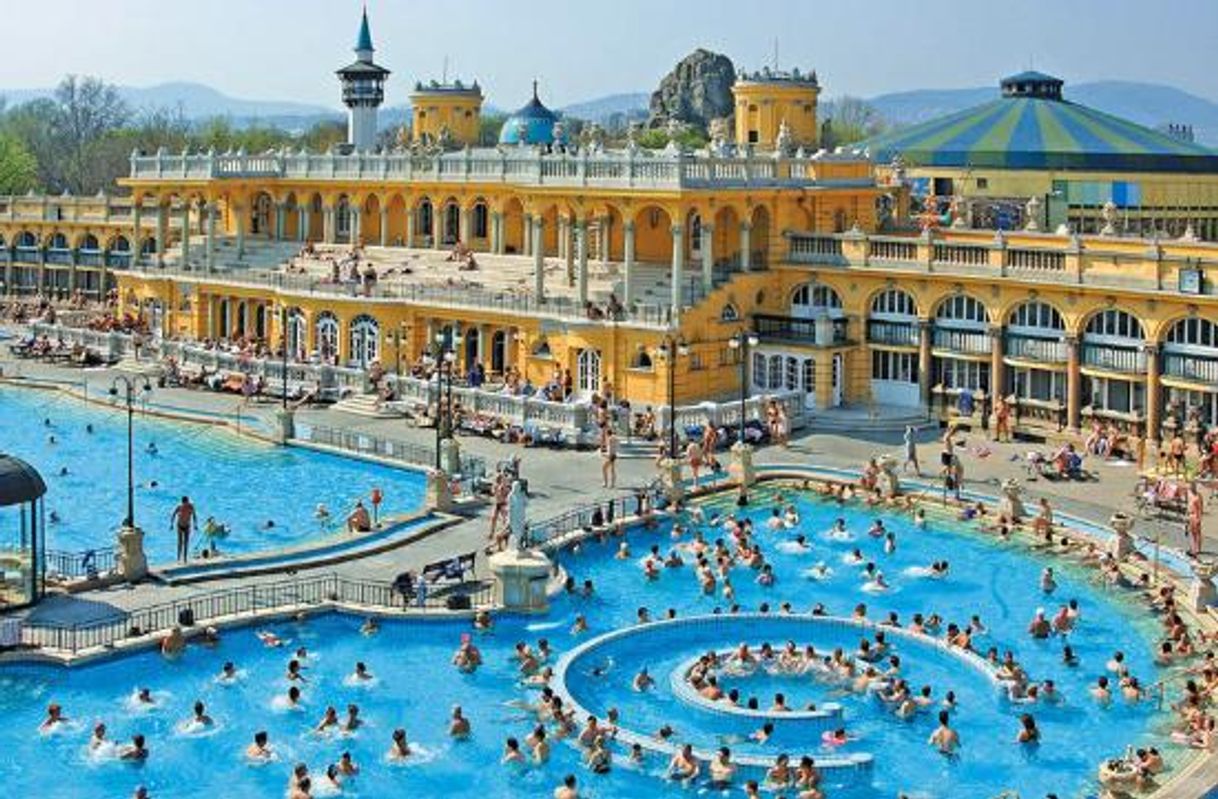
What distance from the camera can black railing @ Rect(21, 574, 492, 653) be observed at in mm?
29906

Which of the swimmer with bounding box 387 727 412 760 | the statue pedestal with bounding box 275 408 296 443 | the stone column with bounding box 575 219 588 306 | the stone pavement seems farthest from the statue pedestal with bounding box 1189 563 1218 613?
the statue pedestal with bounding box 275 408 296 443

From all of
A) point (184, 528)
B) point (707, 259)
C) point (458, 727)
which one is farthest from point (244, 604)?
point (707, 259)

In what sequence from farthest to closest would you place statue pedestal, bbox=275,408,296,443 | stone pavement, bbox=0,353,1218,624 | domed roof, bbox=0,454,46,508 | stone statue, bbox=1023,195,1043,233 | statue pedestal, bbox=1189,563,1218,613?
stone statue, bbox=1023,195,1043,233, statue pedestal, bbox=275,408,296,443, stone pavement, bbox=0,353,1218,624, statue pedestal, bbox=1189,563,1218,613, domed roof, bbox=0,454,46,508

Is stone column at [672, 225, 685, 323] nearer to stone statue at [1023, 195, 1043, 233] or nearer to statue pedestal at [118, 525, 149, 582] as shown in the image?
stone statue at [1023, 195, 1043, 233]

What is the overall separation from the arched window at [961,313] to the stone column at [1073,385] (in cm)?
305

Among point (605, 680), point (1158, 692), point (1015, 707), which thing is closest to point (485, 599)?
point (605, 680)

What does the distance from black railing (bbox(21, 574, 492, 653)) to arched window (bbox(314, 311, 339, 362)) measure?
96.9 ft

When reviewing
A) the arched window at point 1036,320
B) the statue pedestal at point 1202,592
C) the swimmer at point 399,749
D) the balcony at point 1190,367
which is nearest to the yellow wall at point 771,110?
the arched window at point 1036,320

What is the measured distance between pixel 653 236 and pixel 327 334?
12.9 m

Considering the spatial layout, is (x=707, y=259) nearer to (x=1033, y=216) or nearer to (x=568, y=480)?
(x=1033, y=216)

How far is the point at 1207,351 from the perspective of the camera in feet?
151

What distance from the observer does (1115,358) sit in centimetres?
4844

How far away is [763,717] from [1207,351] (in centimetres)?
2426

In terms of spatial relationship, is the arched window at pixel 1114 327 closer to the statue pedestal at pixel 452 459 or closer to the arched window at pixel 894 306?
the arched window at pixel 894 306
